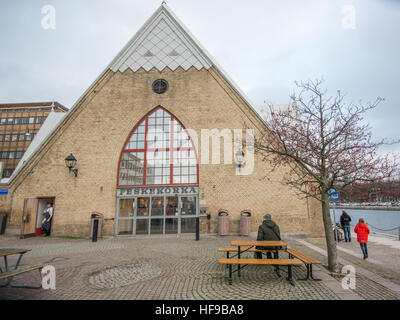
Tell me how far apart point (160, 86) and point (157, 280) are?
11821 millimetres

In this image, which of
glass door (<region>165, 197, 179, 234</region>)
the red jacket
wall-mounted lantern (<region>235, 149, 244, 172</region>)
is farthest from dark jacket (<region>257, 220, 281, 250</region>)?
glass door (<region>165, 197, 179, 234</region>)

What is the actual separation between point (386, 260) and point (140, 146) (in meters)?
12.4

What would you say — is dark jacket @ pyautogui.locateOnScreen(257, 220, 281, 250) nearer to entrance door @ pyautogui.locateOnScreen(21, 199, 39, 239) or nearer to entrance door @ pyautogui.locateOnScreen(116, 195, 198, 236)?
entrance door @ pyautogui.locateOnScreen(116, 195, 198, 236)

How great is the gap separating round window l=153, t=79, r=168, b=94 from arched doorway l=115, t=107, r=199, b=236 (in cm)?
116

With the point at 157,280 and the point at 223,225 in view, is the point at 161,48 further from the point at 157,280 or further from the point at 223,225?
the point at 157,280

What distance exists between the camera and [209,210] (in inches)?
498

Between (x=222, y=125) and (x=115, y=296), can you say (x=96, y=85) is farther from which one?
(x=115, y=296)

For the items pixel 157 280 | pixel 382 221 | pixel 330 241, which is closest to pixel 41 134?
pixel 157 280

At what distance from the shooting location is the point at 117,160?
44.7 feet

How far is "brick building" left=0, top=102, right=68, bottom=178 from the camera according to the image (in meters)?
53.4

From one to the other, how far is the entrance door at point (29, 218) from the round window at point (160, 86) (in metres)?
9.65

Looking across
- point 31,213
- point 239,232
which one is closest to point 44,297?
point 239,232

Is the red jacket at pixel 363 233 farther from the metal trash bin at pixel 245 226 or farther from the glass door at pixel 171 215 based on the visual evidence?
the glass door at pixel 171 215

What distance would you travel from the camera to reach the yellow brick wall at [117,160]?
12445mm
